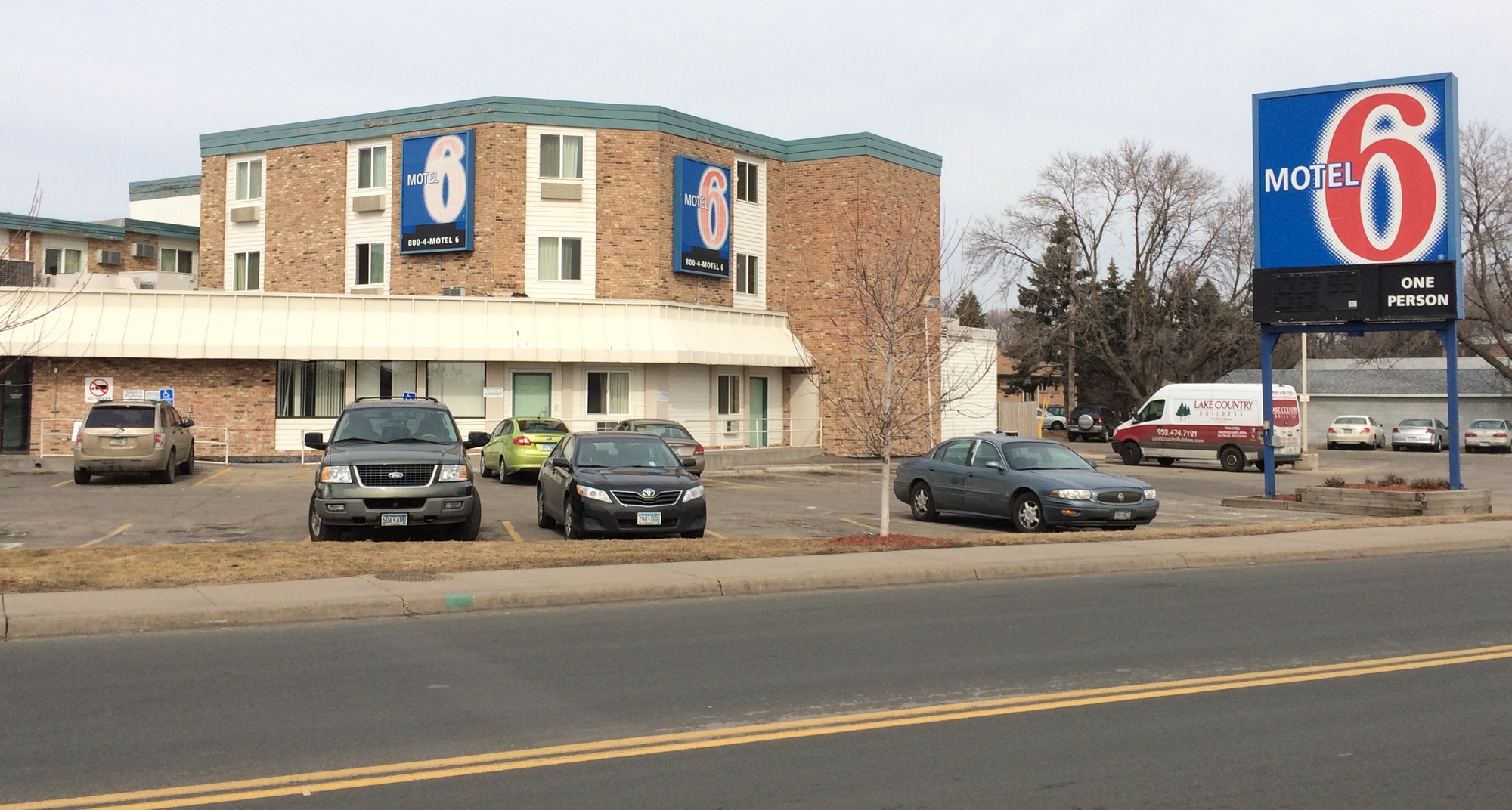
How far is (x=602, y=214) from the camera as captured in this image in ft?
115

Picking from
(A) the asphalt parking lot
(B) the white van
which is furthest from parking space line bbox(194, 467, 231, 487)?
(B) the white van

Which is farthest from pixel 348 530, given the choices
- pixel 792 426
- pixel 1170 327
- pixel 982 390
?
pixel 1170 327

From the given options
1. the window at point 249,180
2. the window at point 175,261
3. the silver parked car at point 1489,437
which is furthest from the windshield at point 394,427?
the silver parked car at point 1489,437

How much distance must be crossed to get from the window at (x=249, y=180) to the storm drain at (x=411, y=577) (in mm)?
29341

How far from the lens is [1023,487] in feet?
58.5

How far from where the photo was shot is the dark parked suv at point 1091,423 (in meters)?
59.2

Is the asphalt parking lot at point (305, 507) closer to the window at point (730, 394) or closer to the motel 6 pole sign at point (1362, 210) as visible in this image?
the motel 6 pole sign at point (1362, 210)

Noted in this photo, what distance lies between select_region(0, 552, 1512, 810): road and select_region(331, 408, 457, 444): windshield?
5.69m

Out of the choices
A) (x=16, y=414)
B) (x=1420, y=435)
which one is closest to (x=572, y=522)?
(x=16, y=414)

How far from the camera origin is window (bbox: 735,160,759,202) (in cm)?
3812

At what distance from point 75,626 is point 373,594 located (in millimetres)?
2360

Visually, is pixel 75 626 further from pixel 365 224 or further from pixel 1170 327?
pixel 1170 327

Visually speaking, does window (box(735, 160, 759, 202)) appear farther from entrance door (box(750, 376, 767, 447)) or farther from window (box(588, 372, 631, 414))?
window (box(588, 372, 631, 414))

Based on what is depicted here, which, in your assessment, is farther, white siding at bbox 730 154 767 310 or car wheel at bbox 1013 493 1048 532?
white siding at bbox 730 154 767 310
